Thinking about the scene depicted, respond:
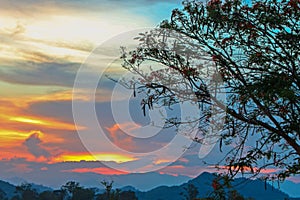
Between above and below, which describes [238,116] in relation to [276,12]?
below

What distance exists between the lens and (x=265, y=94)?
9242 mm

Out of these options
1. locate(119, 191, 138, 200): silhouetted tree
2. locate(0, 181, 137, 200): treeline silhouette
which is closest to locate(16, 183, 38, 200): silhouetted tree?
locate(0, 181, 137, 200): treeline silhouette

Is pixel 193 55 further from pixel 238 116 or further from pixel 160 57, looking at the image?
pixel 238 116

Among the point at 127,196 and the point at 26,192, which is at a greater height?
the point at 127,196

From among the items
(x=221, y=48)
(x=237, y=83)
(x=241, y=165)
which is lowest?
(x=241, y=165)

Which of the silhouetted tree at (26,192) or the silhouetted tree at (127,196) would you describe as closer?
the silhouetted tree at (127,196)

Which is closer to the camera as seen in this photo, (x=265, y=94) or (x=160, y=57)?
(x=265, y=94)

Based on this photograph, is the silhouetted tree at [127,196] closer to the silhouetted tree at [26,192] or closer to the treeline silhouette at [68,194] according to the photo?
the treeline silhouette at [68,194]

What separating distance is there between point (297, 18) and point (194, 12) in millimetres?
1973

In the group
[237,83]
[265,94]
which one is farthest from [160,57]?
[265,94]

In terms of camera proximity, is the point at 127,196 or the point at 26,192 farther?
the point at 26,192

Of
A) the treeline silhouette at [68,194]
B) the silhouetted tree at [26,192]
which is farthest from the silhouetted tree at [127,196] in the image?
the silhouetted tree at [26,192]

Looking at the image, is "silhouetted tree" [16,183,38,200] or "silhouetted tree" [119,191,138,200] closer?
"silhouetted tree" [119,191,138,200]

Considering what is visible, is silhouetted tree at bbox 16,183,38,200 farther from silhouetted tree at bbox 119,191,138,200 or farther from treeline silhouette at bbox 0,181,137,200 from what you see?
silhouetted tree at bbox 119,191,138,200
